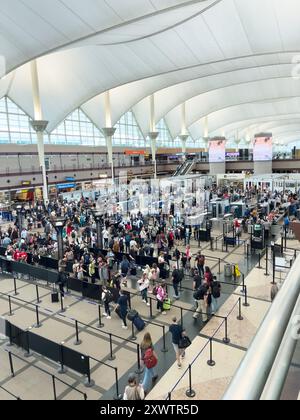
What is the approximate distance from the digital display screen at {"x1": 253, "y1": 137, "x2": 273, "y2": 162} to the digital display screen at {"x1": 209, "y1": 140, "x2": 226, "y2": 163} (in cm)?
452

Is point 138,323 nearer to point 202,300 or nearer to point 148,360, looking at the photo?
point 202,300

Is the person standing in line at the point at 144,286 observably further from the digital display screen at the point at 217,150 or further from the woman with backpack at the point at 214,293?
the digital display screen at the point at 217,150

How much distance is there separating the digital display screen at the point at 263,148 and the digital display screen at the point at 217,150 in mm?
4520

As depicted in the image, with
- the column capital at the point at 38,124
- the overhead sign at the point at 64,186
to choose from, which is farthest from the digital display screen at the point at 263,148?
Result: the column capital at the point at 38,124

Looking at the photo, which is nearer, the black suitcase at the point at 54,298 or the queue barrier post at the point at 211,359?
the queue barrier post at the point at 211,359

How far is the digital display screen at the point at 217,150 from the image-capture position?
1658 inches

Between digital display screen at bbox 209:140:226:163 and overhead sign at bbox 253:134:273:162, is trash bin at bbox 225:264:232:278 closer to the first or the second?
overhead sign at bbox 253:134:273:162

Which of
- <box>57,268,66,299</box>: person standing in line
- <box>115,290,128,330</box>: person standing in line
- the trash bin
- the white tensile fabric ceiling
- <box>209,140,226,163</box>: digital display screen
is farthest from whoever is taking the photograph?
<box>209,140,226,163</box>: digital display screen

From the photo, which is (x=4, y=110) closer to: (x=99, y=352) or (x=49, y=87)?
(x=49, y=87)

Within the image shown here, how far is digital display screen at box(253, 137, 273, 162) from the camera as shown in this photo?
3759 centimetres

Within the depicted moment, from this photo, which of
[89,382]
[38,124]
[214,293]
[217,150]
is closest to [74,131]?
[38,124]

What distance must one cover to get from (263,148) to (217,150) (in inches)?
245

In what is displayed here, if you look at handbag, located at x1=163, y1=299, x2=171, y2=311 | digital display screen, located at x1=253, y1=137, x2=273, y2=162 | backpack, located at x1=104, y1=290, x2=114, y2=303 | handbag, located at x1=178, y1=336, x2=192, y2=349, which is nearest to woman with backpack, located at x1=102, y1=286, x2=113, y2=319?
backpack, located at x1=104, y1=290, x2=114, y2=303

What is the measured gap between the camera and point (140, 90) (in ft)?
147
